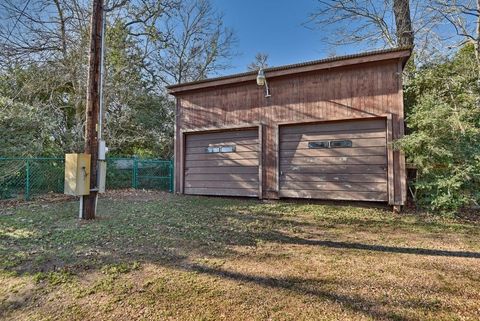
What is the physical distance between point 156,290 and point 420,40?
8686 millimetres

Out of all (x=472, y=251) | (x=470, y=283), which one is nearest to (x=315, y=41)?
(x=472, y=251)

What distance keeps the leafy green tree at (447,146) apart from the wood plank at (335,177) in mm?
681

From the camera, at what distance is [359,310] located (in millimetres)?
1871

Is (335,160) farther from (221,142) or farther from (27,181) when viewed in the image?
(27,181)

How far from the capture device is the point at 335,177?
6023 mm

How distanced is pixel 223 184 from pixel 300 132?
238cm

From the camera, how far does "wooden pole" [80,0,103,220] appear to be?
4.31 metres

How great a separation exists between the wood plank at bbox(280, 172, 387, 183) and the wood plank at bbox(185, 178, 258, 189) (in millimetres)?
838

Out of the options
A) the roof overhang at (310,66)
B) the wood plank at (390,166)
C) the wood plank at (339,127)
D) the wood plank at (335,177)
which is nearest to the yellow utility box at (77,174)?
the roof overhang at (310,66)

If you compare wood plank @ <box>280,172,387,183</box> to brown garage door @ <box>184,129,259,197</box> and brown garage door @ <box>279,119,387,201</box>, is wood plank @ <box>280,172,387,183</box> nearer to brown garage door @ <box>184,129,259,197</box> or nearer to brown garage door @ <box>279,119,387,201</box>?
brown garage door @ <box>279,119,387,201</box>

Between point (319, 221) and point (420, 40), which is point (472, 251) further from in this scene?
point (420, 40)

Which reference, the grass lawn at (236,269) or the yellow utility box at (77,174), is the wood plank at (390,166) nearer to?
the grass lawn at (236,269)

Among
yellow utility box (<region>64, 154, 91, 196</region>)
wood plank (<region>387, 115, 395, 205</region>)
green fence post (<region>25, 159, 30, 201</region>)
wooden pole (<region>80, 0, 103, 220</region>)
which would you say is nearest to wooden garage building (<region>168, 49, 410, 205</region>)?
wood plank (<region>387, 115, 395, 205</region>)

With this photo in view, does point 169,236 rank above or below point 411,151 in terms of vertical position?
below
